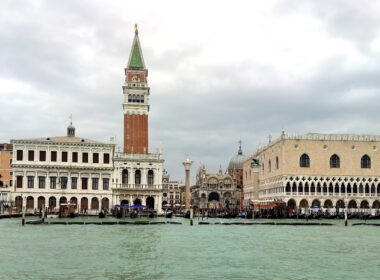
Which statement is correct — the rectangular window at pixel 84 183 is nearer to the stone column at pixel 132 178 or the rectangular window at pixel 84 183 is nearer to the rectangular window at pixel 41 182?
the rectangular window at pixel 41 182

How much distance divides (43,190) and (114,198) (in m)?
7.76

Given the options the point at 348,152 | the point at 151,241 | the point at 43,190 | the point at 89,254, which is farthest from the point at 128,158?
the point at 89,254

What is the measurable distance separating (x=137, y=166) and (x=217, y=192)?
42.6 meters

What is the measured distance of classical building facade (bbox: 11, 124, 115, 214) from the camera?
59.1 m

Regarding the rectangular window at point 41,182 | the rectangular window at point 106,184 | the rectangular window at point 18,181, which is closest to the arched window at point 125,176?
the rectangular window at point 106,184

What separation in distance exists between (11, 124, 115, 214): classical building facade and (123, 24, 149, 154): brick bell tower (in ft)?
14.0

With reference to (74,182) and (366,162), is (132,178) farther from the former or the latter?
(366,162)

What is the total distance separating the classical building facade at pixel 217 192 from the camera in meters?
102

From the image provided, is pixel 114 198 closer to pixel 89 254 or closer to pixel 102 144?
pixel 102 144

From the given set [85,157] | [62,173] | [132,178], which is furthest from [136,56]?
[62,173]

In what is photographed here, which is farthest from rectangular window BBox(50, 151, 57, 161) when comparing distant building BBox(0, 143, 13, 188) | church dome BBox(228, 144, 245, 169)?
church dome BBox(228, 144, 245, 169)

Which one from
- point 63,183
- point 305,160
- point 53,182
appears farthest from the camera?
point 305,160

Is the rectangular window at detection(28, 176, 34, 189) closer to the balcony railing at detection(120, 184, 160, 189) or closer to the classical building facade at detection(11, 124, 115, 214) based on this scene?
the classical building facade at detection(11, 124, 115, 214)

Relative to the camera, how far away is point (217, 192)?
10250 centimetres
